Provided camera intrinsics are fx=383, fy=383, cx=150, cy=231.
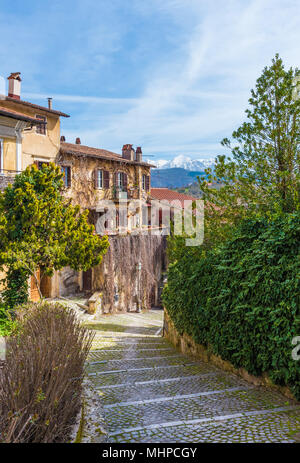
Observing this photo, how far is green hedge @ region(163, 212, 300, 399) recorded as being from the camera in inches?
204

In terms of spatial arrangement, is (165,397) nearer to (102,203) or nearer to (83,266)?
(83,266)

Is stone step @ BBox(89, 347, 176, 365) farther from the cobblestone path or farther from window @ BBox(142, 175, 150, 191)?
window @ BBox(142, 175, 150, 191)

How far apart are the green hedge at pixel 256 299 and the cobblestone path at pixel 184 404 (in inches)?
17.6

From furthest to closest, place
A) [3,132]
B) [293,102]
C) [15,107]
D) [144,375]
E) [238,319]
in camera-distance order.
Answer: [15,107] < [3,132] < [293,102] < [144,375] < [238,319]

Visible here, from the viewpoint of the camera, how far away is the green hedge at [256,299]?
518 cm

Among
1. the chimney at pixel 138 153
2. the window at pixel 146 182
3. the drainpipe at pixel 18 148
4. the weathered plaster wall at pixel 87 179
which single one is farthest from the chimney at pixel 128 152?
the drainpipe at pixel 18 148

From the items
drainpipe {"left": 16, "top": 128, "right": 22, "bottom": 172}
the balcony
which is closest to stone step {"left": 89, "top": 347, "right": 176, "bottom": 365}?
the balcony

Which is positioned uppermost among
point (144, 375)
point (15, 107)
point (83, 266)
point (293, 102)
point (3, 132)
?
point (15, 107)

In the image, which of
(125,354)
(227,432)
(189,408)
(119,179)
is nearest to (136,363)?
(125,354)

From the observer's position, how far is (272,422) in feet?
14.1

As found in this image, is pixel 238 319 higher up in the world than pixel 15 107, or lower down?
lower down

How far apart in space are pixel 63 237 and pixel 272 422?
10512mm

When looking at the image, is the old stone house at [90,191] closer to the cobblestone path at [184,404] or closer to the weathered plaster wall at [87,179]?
the weathered plaster wall at [87,179]
